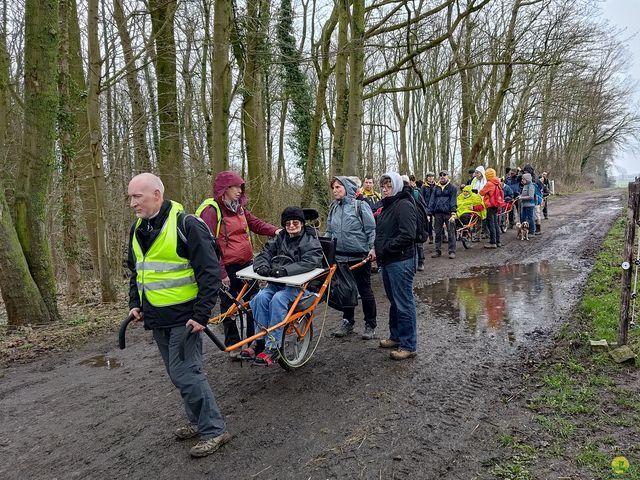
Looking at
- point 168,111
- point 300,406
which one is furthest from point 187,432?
point 168,111

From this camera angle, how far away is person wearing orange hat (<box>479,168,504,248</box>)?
12719 millimetres

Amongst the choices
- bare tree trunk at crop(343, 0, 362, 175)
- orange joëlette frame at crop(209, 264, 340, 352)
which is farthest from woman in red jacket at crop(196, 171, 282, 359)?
bare tree trunk at crop(343, 0, 362, 175)

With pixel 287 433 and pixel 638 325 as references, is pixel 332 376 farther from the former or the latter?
pixel 638 325

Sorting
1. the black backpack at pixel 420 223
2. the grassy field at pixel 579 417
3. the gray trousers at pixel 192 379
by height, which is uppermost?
the black backpack at pixel 420 223

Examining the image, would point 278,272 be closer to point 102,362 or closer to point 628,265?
point 102,362

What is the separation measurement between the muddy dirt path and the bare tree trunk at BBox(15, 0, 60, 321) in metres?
2.19

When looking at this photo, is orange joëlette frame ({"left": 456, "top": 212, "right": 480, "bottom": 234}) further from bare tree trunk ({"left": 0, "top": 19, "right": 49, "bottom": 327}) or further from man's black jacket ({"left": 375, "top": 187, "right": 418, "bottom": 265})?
bare tree trunk ({"left": 0, "top": 19, "right": 49, "bottom": 327})

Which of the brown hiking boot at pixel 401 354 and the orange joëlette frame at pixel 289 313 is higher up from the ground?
the orange joëlette frame at pixel 289 313

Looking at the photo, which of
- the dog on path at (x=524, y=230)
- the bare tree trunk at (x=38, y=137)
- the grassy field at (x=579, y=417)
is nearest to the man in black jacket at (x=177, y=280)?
the grassy field at (x=579, y=417)

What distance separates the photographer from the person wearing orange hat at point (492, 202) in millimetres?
12719

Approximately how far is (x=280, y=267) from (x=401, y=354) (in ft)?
5.62

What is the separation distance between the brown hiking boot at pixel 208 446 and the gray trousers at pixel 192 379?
0.03 metres

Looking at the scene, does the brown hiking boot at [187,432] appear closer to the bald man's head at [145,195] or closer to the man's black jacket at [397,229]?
the bald man's head at [145,195]

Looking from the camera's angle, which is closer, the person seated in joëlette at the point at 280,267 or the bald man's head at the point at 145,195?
the bald man's head at the point at 145,195
